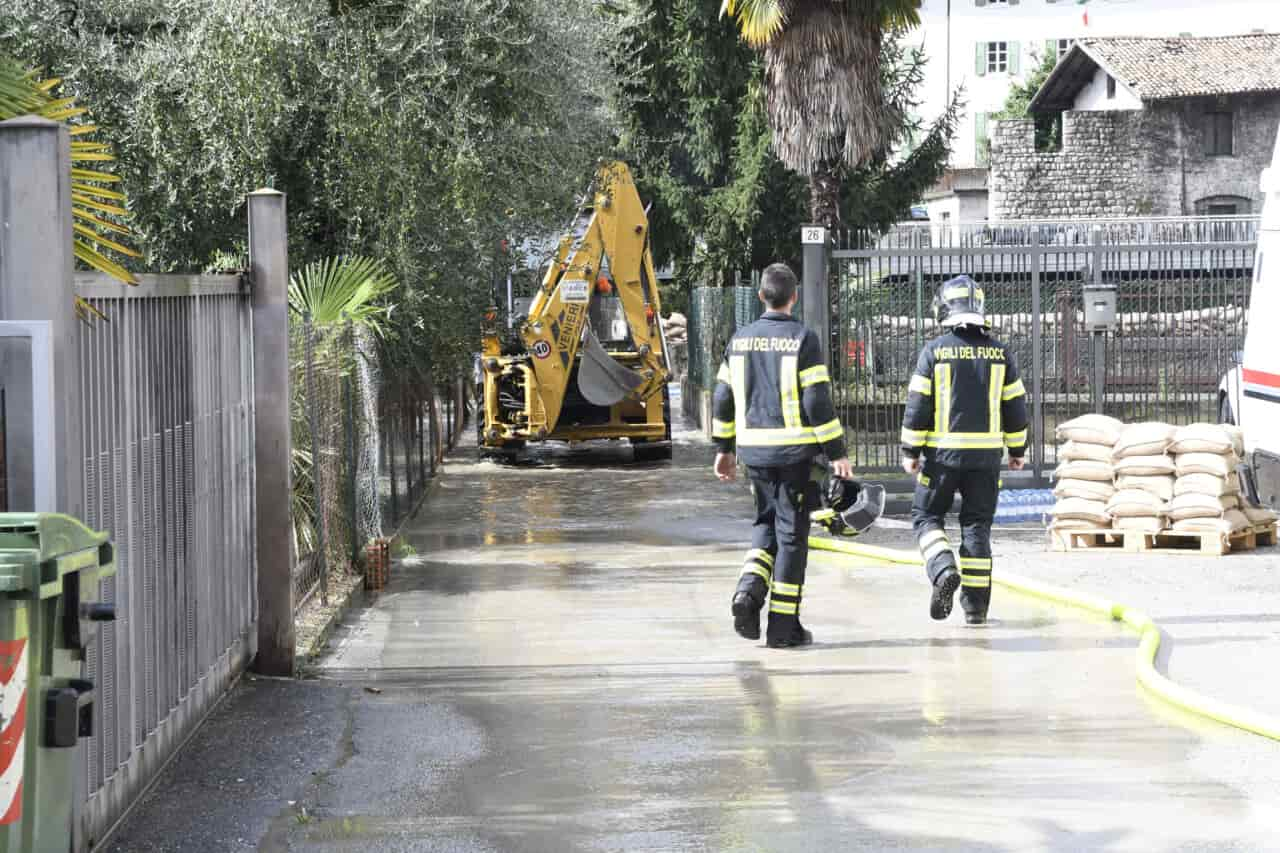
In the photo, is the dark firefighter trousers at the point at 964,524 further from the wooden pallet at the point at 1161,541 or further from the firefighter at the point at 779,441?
the wooden pallet at the point at 1161,541

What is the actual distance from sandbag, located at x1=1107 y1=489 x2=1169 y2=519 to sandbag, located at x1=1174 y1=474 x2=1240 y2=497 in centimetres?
17

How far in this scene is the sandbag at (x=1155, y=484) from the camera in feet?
43.3

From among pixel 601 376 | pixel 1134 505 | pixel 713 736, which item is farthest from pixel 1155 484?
pixel 601 376

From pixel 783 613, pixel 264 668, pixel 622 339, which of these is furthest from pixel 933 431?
pixel 622 339

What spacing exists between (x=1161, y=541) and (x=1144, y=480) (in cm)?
46

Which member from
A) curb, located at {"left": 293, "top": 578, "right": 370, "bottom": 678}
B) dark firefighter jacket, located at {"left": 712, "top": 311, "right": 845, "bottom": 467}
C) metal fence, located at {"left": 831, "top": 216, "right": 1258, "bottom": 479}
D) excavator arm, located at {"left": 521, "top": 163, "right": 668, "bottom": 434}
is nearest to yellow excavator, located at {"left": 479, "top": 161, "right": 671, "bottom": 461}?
excavator arm, located at {"left": 521, "top": 163, "right": 668, "bottom": 434}

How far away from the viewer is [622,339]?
2345cm

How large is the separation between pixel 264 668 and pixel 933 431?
3911 mm

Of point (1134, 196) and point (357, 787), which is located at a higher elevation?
point (1134, 196)

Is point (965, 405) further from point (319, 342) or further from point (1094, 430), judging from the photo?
point (319, 342)

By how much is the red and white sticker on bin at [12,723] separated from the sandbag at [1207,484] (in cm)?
1017

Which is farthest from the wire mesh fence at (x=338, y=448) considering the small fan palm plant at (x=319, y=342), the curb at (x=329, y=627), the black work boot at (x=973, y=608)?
the black work boot at (x=973, y=608)

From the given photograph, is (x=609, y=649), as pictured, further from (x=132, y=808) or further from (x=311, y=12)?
(x=311, y=12)

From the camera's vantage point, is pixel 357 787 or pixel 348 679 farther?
pixel 348 679
